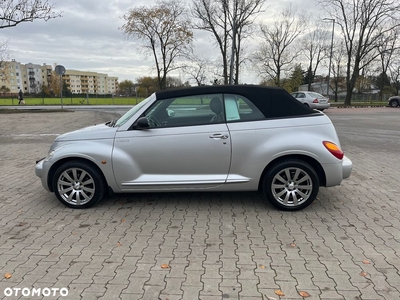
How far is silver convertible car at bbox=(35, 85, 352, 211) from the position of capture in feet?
12.8

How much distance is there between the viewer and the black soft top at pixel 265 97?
4031 millimetres

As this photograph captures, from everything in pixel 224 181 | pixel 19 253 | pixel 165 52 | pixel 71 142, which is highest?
pixel 165 52

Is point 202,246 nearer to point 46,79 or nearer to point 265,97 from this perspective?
point 265,97

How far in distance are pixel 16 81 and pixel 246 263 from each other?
132 metres

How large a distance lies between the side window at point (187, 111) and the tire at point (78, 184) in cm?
105

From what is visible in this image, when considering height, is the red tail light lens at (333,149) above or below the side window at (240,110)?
below

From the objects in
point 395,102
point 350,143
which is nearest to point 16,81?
point 395,102

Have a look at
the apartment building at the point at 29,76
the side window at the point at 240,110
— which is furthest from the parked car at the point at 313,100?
the apartment building at the point at 29,76

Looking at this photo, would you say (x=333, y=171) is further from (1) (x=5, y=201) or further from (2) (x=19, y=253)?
(1) (x=5, y=201)

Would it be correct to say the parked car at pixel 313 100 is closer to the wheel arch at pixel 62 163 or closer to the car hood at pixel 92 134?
the car hood at pixel 92 134

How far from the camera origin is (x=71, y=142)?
4.11 metres

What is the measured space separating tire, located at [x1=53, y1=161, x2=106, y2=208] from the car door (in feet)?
1.04

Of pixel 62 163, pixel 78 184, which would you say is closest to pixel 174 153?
pixel 78 184

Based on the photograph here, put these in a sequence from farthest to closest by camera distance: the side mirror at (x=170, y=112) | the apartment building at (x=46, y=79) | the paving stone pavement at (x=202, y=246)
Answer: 1. the apartment building at (x=46, y=79)
2. the side mirror at (x=170, y=112)
3. the paving stone pavement at (x=202, y=246)
